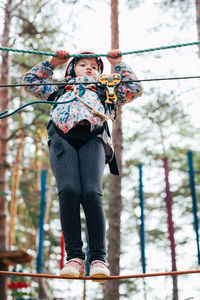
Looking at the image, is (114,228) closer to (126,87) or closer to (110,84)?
(126,87)

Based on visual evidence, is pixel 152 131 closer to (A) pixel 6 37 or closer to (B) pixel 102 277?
(A) pixel 6 37

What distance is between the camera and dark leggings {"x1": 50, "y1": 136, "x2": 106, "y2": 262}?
7.23 feet

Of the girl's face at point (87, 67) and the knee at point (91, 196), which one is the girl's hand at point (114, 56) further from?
the knee at point (91, 196)

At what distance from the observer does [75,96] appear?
2.37 m

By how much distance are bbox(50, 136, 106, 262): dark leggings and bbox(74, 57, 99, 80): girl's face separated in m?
0.58

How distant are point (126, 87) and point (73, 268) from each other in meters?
1.25

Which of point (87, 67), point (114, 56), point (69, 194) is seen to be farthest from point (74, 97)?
point (69, 194)

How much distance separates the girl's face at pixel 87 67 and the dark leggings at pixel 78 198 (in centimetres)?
58

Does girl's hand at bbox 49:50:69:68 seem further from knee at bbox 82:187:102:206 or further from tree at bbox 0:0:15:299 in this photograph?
tree at bbox 0:0:15:299

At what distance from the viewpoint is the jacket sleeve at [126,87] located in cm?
Result: 262

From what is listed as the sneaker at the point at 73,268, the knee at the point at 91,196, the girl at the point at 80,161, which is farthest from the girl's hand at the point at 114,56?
the sneaker at the point at 73,268

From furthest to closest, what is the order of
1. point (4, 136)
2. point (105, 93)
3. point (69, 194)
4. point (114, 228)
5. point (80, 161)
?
1. point (4, 136)
2. point (114, 228)
3. point (105, 93)
4. point (80, 161)
5. point (69, 194)

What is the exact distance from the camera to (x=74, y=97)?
Answer: 236cm

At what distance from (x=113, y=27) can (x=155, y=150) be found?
4.87 meters
